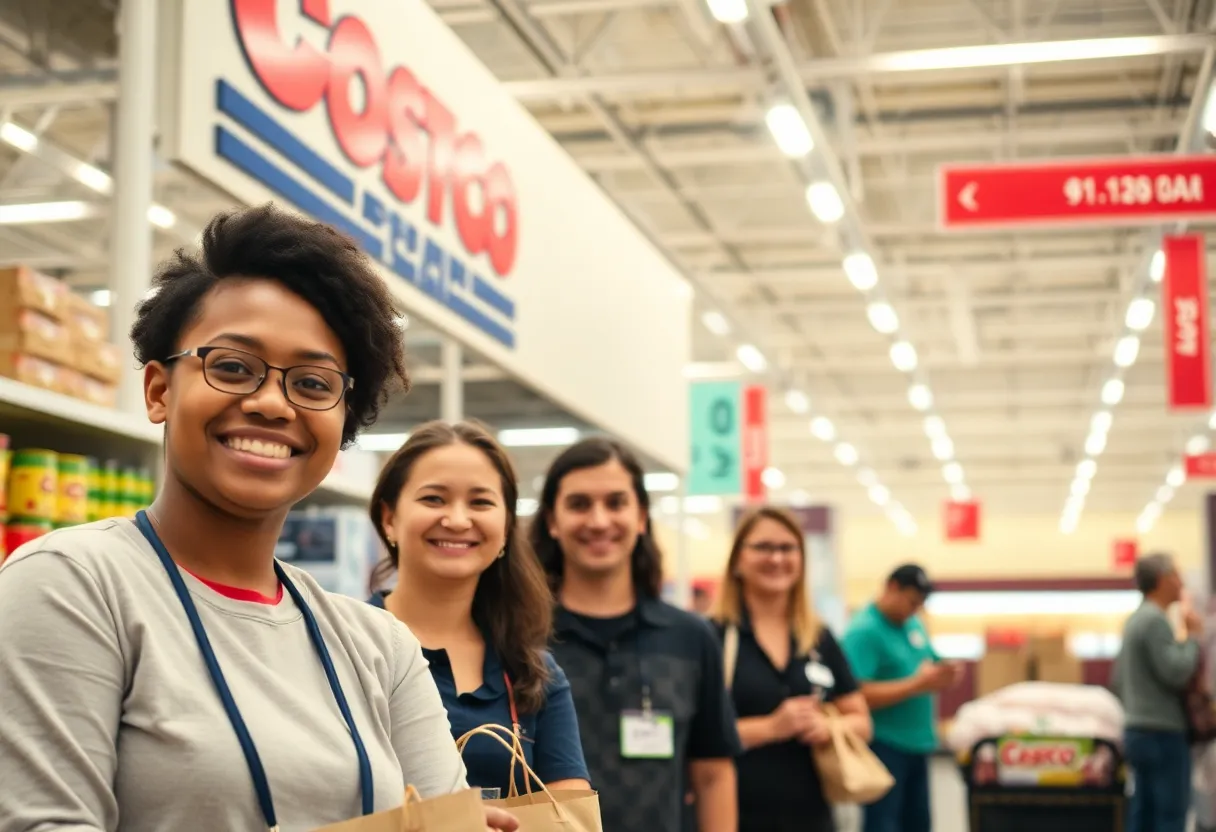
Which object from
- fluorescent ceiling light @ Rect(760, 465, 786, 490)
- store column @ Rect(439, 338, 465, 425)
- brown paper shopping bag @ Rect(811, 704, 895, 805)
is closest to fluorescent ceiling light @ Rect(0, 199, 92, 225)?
store column @ Rect(439, 338, 465, 425)

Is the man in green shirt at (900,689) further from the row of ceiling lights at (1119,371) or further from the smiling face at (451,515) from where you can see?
the row of ceiling lights at (1119,371)

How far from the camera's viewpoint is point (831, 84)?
1107 cm

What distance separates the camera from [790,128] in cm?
911

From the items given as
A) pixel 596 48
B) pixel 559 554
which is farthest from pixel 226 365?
pixel 596 48

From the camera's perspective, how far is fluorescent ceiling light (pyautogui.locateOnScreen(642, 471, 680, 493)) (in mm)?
9292

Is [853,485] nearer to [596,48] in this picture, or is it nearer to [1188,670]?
[596,48]

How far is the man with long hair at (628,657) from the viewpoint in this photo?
3096 mm

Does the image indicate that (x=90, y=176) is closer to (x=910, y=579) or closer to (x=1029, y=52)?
(x=1029, y=52)

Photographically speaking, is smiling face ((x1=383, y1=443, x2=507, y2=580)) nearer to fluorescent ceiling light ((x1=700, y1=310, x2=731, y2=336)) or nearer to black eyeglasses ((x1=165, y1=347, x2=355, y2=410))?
black eyeglasses ((x1=165, y1=347, x2=355, y2=410))

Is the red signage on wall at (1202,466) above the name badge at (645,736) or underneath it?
above

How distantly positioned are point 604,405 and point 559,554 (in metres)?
3.98

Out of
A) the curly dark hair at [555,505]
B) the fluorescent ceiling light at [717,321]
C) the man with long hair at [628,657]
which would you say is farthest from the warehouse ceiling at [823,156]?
the man with long hair at [628,657]

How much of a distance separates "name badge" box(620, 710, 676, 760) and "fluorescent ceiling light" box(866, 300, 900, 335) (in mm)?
11567

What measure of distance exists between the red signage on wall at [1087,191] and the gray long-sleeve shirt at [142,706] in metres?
7.10
